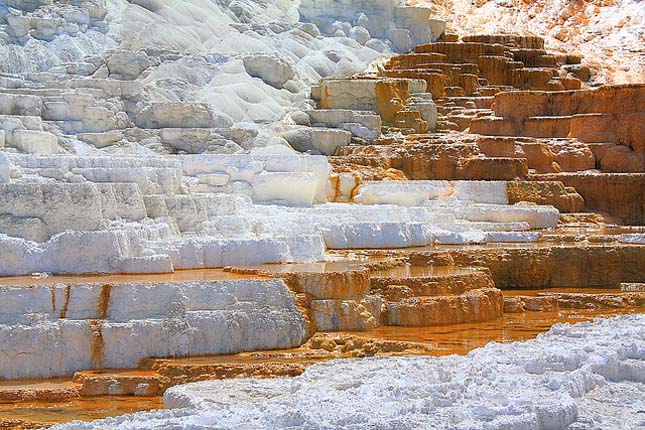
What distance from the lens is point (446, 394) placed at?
630 centimetres

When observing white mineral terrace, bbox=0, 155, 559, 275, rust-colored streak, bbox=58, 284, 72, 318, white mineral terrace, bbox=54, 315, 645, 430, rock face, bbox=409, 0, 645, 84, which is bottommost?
white mineral terrace, bbox=54, 315, 645, 430

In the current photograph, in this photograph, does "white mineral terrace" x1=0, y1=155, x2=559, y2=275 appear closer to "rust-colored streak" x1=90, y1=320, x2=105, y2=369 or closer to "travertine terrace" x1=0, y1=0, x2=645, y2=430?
"travertine terrace" x1=0, y1=0, x2=645, y2=430

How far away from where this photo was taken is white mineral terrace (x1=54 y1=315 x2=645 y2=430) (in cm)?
582

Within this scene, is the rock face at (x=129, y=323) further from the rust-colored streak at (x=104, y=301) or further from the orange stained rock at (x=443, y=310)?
the orange stained rock at (x=443, y=310)

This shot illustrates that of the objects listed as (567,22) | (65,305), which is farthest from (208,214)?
(567,22)

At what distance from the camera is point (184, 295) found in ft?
26.6

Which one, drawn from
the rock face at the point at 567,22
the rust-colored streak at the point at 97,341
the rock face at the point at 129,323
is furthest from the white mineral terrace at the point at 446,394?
the rock face at the point at 567,22

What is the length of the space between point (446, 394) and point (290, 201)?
690 cm

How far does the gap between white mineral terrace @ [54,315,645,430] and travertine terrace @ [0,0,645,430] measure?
0.03 meters

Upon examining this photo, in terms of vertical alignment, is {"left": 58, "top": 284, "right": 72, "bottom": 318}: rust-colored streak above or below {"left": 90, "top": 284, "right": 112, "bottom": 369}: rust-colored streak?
above

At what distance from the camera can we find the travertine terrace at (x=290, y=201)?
774cm

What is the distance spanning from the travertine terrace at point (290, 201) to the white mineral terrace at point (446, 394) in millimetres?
31

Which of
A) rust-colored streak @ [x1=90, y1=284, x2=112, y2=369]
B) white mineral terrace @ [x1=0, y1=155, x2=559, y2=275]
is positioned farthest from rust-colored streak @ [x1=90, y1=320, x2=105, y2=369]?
white mineral terrace @ [x1=0, y1=155, x2=559, y2=275]

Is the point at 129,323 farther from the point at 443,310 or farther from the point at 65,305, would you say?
the point at 443,310
